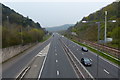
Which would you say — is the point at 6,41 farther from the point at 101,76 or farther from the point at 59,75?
the point at 101,76

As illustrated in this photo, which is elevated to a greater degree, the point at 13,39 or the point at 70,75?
the point at 13,39

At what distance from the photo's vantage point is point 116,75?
23141 mm

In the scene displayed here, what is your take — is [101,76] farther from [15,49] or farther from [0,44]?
[15,49]

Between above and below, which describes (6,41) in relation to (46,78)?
above

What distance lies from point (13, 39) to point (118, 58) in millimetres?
27619

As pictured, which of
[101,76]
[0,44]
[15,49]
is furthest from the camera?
[15,49]

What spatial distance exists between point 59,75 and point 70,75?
4.58 ft

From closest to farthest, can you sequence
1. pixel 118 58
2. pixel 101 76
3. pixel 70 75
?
pixel 101 76, pixel 70 75, pixel 118 58

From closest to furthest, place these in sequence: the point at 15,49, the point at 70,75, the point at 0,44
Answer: the point at 70,75, the point at 0,44, the point at 15,49

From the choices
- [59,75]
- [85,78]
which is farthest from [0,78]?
[85,78]

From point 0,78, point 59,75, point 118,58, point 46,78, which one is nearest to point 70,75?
point 59,75

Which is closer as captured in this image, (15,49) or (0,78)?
(0,78)

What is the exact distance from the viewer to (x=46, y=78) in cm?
2294

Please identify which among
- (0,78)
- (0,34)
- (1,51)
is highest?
(0,34)
